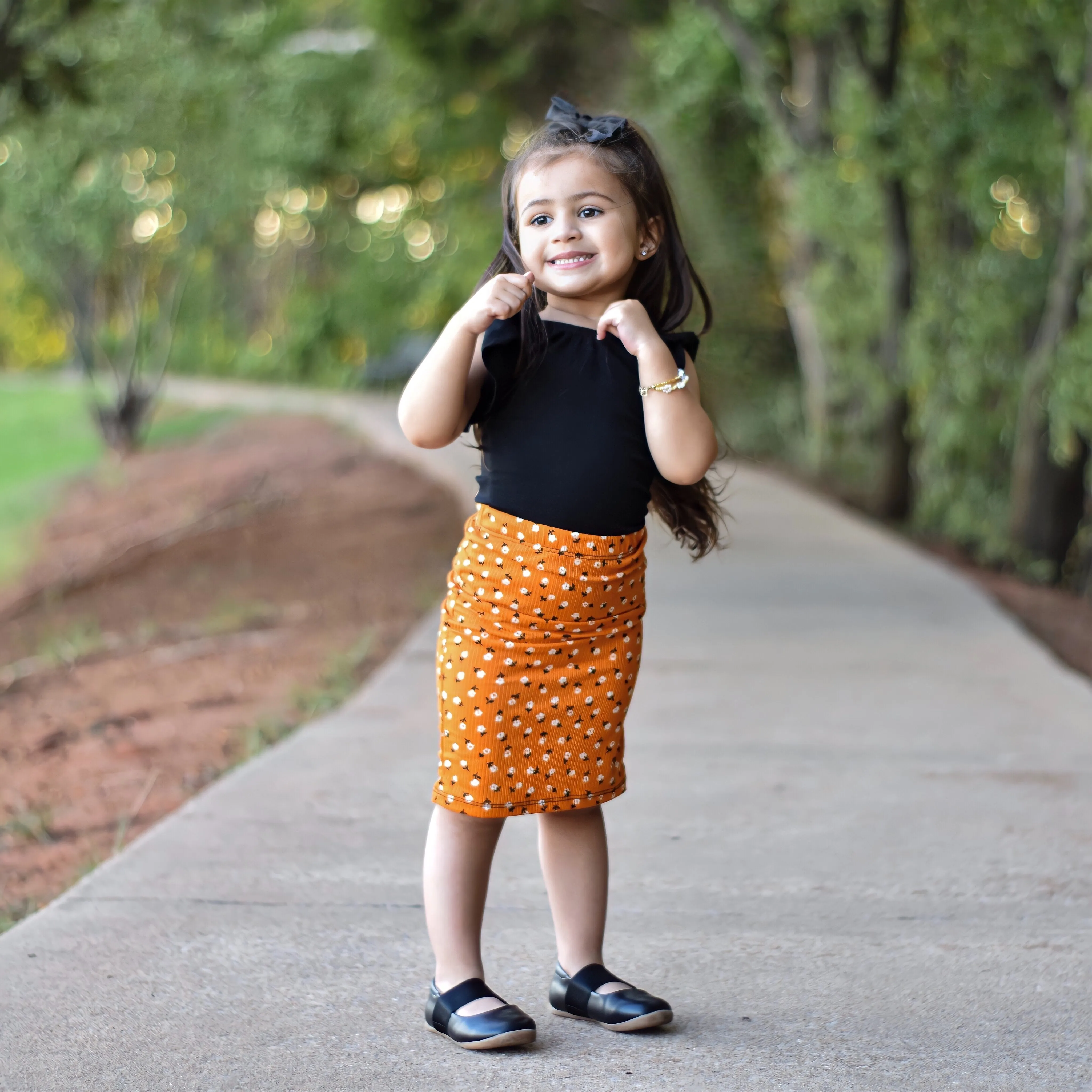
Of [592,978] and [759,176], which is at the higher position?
[759,176]

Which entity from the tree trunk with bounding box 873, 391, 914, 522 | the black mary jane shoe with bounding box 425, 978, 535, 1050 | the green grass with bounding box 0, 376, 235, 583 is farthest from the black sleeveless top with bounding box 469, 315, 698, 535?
the green grass with bounding box 0, 376, 235, 583

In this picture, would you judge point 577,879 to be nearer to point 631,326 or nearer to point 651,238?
point 631,326

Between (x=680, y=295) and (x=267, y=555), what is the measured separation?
23.4ft

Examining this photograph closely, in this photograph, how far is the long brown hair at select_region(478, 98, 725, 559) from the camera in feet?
8.39

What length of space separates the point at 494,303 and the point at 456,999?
1.23m

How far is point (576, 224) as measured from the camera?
2551mm

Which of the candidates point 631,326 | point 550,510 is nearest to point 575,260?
point 631,326

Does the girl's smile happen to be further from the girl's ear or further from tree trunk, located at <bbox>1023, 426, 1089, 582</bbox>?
tree trunk, located at <bbox>1023, 426, 1089, 582</bbox>

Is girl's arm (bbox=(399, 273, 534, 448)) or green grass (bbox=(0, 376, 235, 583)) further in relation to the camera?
green grass (bbox=(0, 376, 235, 583))

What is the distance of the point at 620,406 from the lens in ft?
8.42

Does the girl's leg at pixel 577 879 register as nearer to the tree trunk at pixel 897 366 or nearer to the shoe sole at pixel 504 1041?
the shoe sole at pixel 504 1041

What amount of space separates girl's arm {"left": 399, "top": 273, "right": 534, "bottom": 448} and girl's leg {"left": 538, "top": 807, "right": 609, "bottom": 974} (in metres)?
0.74

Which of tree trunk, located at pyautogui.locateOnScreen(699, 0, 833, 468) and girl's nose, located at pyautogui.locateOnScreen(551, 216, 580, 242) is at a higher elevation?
tree trunk, located at pyautogui.locateOnScreen(699, 0, 833, 468)

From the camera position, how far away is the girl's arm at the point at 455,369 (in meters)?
2.47
